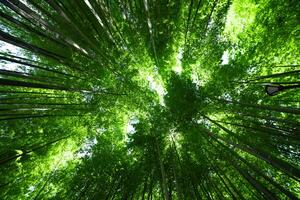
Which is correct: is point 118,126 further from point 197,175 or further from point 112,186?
point 197,175

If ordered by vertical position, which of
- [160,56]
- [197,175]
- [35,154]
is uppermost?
[160,56]

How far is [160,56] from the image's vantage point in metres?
9.30

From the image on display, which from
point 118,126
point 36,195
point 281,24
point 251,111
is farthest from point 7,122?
point 281,24

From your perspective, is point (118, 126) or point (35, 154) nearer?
point (35, 154)

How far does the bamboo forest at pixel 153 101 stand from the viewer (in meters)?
6.33

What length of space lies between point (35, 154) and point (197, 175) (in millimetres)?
5478

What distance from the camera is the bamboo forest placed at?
6.33 metres

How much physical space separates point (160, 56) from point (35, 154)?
6.10 meters

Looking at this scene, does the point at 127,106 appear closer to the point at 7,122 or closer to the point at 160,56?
the point at 160,56

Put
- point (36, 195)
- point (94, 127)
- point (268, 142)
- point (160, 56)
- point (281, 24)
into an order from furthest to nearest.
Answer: point (160, 56), point (94, 127), point (36, 195), point (281, 24), point (268, 142)

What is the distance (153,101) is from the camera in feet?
29.4

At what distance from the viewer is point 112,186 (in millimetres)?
6355

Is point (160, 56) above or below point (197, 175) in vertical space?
above

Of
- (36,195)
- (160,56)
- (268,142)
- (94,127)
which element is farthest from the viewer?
(160,56)
